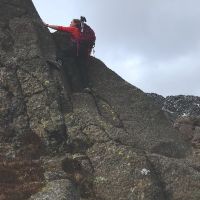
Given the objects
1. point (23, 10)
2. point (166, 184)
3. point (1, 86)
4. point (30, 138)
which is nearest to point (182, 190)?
point (166, 184)

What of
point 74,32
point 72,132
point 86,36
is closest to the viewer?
point 72,132

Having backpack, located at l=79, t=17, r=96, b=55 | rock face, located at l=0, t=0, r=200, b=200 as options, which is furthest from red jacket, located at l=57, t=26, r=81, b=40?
rock face, located at l=0, t=0, r=200, b=200

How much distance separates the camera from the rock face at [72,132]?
32.6m

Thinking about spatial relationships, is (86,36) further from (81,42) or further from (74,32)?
(74,32)

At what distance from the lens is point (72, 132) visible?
36688 mm

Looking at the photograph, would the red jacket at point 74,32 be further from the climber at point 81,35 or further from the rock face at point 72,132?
the rock face at point 72,132

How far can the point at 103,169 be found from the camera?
3388 centimetres

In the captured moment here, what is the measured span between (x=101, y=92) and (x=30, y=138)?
28.3 feet

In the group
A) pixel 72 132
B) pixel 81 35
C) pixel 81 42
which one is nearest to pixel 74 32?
pixel 81 35

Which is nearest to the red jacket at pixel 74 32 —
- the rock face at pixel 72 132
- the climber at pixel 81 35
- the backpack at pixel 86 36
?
the climber at pixel 81 35

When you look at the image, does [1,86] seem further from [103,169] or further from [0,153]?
[103,169]

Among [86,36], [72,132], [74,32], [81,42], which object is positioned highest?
[74,32]

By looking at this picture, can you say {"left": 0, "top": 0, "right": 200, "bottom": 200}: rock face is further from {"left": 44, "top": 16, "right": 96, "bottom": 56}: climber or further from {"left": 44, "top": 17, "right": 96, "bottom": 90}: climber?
{"left": 44, "top": 16, "right": 96, "bottom": 56}: climber

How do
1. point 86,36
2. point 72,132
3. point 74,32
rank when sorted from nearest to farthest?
1. point 72,132
2. point 86,36
3. point 74,32
